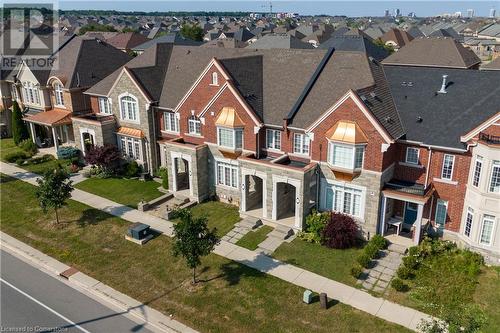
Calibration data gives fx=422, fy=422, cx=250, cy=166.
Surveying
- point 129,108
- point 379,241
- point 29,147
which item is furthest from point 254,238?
point 29,147

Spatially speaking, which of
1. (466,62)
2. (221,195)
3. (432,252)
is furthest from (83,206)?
(466,62)

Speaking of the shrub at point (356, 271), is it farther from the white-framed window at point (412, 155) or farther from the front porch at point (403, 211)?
the white-framed window at point (412, 155)

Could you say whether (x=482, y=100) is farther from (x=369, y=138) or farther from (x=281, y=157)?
(x=281, y=157)

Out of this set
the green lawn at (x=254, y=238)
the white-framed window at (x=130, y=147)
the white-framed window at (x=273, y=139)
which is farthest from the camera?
the white-framed window at (x=130, y=147)

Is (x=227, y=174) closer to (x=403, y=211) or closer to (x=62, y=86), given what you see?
(x=403, y=211)

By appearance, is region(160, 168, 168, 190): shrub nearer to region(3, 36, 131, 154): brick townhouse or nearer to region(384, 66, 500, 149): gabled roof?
region(3, 36, 131, 154): brick townhouse

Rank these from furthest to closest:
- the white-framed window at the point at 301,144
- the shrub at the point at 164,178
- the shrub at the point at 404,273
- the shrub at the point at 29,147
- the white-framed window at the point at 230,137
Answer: the shrub at the point at 29,147 < the shrub at the point at 164,178 < the white-framed window at the point at 230,137 < the white-framed window at the point at 301,144 < the shrub at the point at 404,273

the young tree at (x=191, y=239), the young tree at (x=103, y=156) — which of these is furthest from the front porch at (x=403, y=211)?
the young tree at (x=103, y=156)
